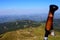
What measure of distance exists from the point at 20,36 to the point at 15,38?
8449mm

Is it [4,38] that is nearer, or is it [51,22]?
[51,22]

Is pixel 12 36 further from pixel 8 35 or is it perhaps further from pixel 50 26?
pixel 50 26

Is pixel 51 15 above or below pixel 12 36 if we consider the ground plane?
above

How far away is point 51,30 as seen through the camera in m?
4.69

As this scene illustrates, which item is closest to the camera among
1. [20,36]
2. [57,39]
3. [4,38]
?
[57,39]

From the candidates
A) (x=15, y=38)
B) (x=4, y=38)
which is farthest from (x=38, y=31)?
(x=4, y=38)

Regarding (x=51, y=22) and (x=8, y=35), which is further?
(x=8, y=35)

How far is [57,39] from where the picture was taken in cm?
8644

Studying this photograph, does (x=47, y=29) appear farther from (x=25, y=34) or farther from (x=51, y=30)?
(x=25, y=34)

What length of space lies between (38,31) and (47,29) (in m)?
109

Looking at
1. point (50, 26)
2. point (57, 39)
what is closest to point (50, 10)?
point (50, 26)

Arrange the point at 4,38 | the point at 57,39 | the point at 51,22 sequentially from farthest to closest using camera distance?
1. the point at 4,38
2. the point at 57,39
3. the point at 51,22

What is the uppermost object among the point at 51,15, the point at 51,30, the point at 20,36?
the point at 51,15

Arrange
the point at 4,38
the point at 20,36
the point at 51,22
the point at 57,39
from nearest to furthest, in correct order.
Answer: the point at 51,22, the point at 57,39, the point at 4,38, the point at 20,36
